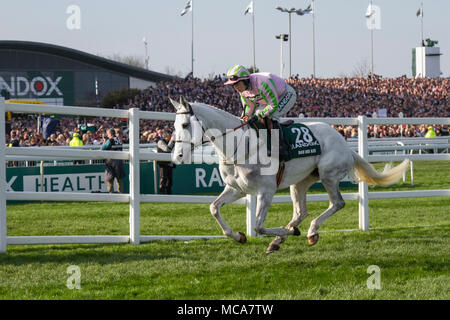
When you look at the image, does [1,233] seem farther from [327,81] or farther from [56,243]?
[327,81]

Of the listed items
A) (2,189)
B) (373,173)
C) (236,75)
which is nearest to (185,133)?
(236,75)

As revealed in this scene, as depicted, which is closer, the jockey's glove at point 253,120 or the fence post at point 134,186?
the jockey's glove at point 253,120

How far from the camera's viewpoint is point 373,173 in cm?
881

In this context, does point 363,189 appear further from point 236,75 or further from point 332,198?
point 236,75

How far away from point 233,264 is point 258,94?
1926mm

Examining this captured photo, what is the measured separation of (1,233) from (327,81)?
155ft

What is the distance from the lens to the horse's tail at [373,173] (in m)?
8.80

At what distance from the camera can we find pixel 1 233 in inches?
304

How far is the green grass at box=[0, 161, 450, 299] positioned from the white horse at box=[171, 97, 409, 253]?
393 mm

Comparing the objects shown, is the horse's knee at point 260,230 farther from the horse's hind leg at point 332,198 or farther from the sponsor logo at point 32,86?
the sponsor logo at point 32,86

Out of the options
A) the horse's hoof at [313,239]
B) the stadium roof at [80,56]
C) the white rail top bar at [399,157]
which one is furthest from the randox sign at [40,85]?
the horse's hoof at [313,239]

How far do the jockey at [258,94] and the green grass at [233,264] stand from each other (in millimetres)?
1376
